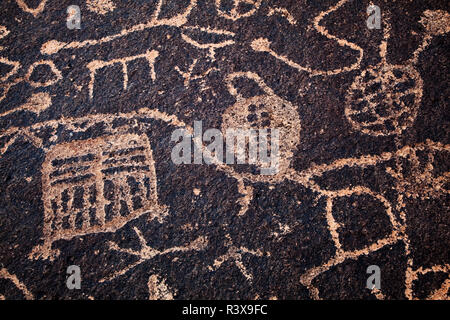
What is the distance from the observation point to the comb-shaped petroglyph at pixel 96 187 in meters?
1.73

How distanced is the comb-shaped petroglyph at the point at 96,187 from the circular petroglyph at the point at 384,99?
0.97 m

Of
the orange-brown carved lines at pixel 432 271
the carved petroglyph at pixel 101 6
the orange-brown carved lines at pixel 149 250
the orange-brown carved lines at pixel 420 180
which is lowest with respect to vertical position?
the orange-brown carved lines at pixel 432 271

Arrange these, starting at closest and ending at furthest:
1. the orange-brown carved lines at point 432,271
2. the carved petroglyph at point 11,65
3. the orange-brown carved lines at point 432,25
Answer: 1. the orange-brown carved lines at point 432,271
2. the orange-brown carved lines at point 432,25
3. the carved petroglyph at point 11,65

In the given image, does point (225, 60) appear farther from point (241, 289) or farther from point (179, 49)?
point (241, 289)

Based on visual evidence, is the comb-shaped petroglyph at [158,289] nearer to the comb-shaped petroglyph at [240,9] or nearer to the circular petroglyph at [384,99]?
the circular petroglyph at [384,99]

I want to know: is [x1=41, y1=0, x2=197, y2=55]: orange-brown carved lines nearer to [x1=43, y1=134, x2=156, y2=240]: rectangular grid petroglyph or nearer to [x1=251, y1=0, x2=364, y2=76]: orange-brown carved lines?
[x1=251, y1=0, x2=364, y2=76]: orange-brown carved lines

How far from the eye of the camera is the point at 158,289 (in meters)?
1.66

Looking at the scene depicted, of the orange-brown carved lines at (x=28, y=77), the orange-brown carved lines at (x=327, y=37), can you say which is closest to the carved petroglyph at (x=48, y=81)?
the orange-brown carved lines at (x=28, y=77)

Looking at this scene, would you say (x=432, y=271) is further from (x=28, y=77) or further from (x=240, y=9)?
(x=28, y=77)

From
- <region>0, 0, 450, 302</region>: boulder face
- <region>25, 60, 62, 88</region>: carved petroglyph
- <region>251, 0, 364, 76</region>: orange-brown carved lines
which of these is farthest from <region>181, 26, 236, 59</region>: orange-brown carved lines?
<region>25, 60, 62, 88</region>: carved petroglyph

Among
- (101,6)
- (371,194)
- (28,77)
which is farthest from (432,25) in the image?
(28,77)

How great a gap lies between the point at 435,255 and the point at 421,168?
1.21 feet

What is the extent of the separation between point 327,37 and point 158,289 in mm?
1394

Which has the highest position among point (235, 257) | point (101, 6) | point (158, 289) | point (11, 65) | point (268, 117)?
point (101, 6)
